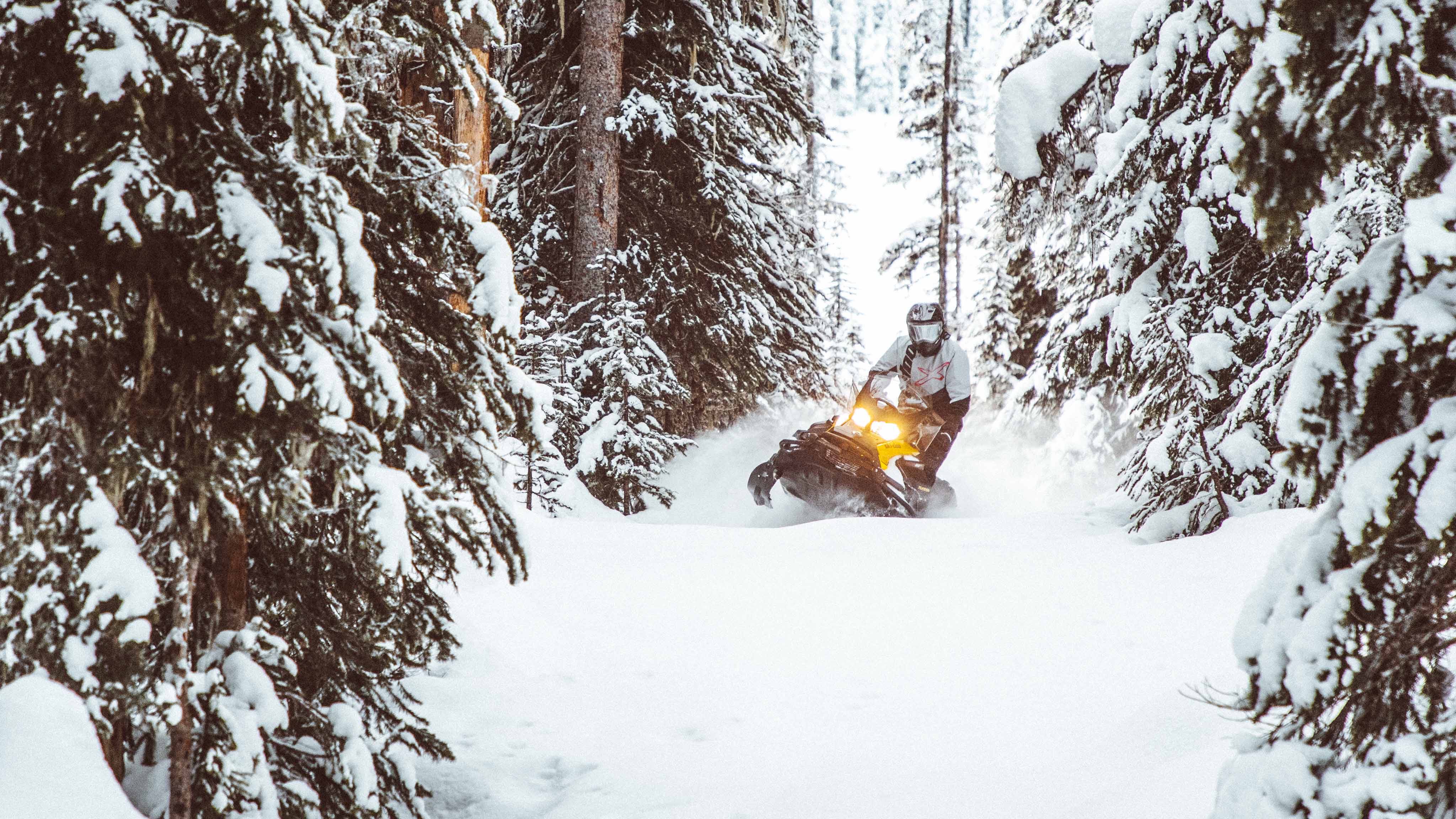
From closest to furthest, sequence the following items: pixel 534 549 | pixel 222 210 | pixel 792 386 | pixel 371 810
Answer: pixel 222 210 < pixel 371 810 < pixel 534 549 < pixel 792 386

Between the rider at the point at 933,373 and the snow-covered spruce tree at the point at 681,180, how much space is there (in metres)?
2.19

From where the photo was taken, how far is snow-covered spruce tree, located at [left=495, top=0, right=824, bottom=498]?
32.2 ft

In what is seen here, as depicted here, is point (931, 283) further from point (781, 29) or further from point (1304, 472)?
point (1304, 472)

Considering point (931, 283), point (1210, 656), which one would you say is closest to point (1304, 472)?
point (1210, 656)

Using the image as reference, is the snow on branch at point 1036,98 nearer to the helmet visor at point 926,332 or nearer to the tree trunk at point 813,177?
the helmet visor at point 926,332

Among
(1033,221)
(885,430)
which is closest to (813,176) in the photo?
(1033,221)

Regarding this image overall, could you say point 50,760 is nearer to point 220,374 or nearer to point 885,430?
point 220,374

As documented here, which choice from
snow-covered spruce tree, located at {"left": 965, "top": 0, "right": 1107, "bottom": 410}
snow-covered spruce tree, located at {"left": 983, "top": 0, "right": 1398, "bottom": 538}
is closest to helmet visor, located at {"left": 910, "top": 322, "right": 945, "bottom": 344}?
snow-covered spruce tree, located at {"left": 965, "top": 0, "right": 1107, "bottom": 410}

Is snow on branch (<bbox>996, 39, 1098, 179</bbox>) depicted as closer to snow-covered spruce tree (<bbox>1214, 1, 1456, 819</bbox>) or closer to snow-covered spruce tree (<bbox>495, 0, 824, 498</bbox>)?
snow-covered spruce tree (<bbox>495, 0, 824, 498</bbox>)

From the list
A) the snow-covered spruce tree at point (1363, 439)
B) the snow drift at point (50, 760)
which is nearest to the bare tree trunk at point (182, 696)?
the snow drift at point (50, 760)

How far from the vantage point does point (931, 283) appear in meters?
37.6

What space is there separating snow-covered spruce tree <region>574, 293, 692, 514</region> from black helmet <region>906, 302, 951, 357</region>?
8.69 feet

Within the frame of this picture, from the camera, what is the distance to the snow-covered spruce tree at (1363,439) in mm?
1668

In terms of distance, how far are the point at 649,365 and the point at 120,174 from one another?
25.0 ft
